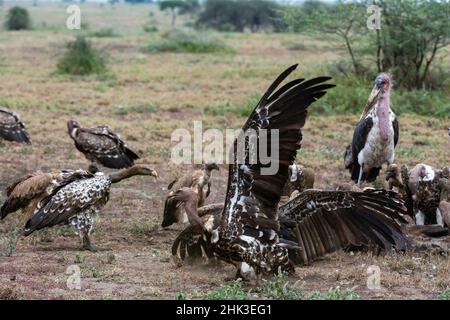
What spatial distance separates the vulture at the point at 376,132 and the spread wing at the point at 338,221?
311 cm

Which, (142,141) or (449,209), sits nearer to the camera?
(449,209)

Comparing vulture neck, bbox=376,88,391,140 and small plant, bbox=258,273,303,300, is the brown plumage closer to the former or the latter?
small plant, bbox=258,273,303,300

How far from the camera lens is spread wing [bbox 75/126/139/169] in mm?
10133

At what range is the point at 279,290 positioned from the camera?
18.9 ft

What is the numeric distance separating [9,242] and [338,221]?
2.77 m

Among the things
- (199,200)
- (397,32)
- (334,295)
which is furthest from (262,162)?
(397,32)

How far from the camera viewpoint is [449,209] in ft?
24.6

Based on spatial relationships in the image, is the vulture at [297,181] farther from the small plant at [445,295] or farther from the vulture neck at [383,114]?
the small plant at [445,295]

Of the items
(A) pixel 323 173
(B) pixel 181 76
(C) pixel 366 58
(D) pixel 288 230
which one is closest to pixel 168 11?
(B) pixel 181 76

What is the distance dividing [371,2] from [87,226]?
10.6 metres

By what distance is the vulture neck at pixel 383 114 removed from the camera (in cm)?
950

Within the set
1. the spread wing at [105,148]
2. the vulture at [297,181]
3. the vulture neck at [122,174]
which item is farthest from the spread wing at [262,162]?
the spread wing at [105,148]

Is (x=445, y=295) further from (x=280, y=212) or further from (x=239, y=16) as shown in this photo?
(x=239, y=16)
